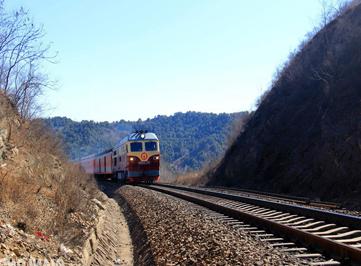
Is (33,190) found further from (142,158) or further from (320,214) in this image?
(142,158)

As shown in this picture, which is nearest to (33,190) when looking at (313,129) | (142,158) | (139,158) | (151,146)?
(313,129)

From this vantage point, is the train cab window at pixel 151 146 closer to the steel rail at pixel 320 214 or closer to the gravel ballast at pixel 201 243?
the steel rail at pixel 320 214

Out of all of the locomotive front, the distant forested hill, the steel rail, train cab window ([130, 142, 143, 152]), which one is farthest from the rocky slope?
the distant forested hill

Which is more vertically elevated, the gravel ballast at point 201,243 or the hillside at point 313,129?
the hillside at point 313,129

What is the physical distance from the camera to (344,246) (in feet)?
22.9

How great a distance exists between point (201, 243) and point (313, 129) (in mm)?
18977

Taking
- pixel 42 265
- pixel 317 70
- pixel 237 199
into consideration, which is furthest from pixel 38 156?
pixel 317 70

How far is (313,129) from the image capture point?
26.3m

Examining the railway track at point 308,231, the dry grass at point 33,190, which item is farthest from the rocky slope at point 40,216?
the railway track at point 308,231

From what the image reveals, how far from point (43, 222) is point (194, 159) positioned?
464 feet

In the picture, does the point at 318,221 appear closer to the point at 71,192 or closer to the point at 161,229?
the point at 161,229

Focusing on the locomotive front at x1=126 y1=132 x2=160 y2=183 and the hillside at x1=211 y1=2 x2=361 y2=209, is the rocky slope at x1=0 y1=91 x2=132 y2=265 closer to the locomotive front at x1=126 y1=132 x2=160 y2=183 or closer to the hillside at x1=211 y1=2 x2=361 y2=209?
the hillside at x1=211 y1=2 x2=361 y2=209

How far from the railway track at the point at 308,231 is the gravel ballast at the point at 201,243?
0.42m

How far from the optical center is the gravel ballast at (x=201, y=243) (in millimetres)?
7316
